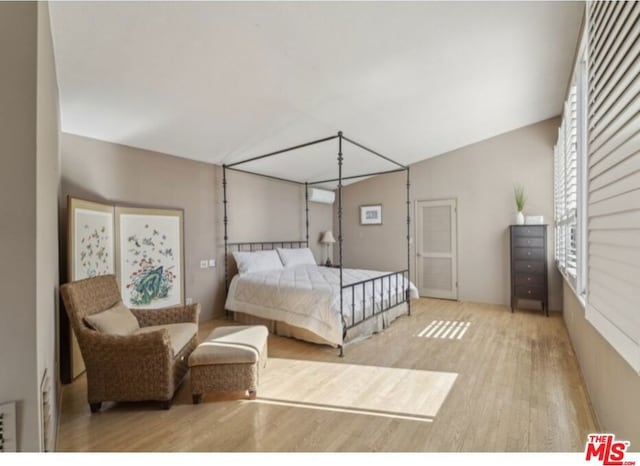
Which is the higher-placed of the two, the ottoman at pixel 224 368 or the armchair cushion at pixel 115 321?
the armchair cushion at pixel 115 321

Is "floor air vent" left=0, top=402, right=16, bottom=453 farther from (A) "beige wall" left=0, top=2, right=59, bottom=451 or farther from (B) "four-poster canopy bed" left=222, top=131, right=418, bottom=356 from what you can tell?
(B) "four-poster canopy bed" left=222, top=131, right=418, bottom=356

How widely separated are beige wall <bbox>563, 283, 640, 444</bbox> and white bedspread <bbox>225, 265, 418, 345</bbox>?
78.9 inches

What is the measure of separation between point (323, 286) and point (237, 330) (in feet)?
3.85

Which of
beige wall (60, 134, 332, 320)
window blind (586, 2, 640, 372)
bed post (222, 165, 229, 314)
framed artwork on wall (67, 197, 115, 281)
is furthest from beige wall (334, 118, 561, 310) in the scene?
framed artwork on wall (67, 197, 115, 281)

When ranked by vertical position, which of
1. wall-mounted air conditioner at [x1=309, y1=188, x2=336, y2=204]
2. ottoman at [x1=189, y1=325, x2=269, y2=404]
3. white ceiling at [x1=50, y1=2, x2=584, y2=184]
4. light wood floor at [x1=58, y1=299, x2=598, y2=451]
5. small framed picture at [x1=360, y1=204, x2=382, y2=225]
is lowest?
light wood floor at [x1=58, y1=299, x2=598, y2=451]

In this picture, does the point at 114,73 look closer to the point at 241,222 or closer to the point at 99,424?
the point at 99,424

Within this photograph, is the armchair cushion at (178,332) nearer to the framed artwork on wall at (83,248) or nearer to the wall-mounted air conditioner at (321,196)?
the framed artwork on wall at (83,248)

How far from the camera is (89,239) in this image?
118 inches

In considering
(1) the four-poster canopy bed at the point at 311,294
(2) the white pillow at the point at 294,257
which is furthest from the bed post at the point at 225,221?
(2) the white pillow at the point at 294,257

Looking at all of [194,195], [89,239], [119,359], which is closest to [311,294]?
[119,359]

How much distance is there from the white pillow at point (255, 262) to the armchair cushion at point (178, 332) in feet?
5.31

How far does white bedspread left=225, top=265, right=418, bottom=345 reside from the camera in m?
3.34

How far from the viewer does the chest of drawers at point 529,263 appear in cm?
468

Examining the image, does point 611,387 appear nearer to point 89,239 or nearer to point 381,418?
point 381,418
